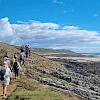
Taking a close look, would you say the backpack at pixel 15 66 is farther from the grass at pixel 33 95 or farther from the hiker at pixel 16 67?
the grass at pixel 33 95

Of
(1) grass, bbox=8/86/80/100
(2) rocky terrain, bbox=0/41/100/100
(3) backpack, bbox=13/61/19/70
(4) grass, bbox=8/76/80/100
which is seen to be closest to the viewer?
(1) grass, bbox=8/86/80/100

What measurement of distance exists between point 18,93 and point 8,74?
2.26 metres

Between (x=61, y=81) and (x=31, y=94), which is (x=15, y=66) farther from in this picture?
(x=61, y=81)

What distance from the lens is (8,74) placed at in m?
22.8

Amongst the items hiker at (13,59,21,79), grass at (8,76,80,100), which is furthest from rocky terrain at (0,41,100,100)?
hiker at (13,59,21,79)

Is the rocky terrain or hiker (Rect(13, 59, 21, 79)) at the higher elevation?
hiker (Rect(13, 59, 21, 79))

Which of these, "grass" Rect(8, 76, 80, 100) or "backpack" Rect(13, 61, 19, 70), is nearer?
"grass" Rect(8, 76, 80, 100)

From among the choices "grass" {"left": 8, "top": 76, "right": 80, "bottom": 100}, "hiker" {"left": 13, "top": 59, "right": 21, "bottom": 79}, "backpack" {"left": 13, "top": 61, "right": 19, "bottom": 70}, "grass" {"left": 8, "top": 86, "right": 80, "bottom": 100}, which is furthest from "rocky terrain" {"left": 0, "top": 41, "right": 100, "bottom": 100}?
"backpack" {"left": 13, "top": 61, "right": 19, "bottom": 70}

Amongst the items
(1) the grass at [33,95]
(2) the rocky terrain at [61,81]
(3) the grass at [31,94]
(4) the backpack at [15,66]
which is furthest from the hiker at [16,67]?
(1) the grass at [33,95]

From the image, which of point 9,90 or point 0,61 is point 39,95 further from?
point 0,61

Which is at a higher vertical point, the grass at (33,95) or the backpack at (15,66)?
the backpack at (15,66)

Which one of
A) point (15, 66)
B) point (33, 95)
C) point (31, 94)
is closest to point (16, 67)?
point (15, 66)

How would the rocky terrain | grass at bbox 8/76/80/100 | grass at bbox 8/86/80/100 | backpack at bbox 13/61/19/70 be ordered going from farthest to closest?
the rocky terrain, backpack at bbox 13/61/19/70, grass at bbox 8/76/80/100, grass at bbox 8/86/80/100

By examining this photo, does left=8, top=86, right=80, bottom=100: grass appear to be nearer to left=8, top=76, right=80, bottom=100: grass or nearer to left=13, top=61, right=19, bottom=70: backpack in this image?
left=8, top=76, right=80, bottom=100: grass
